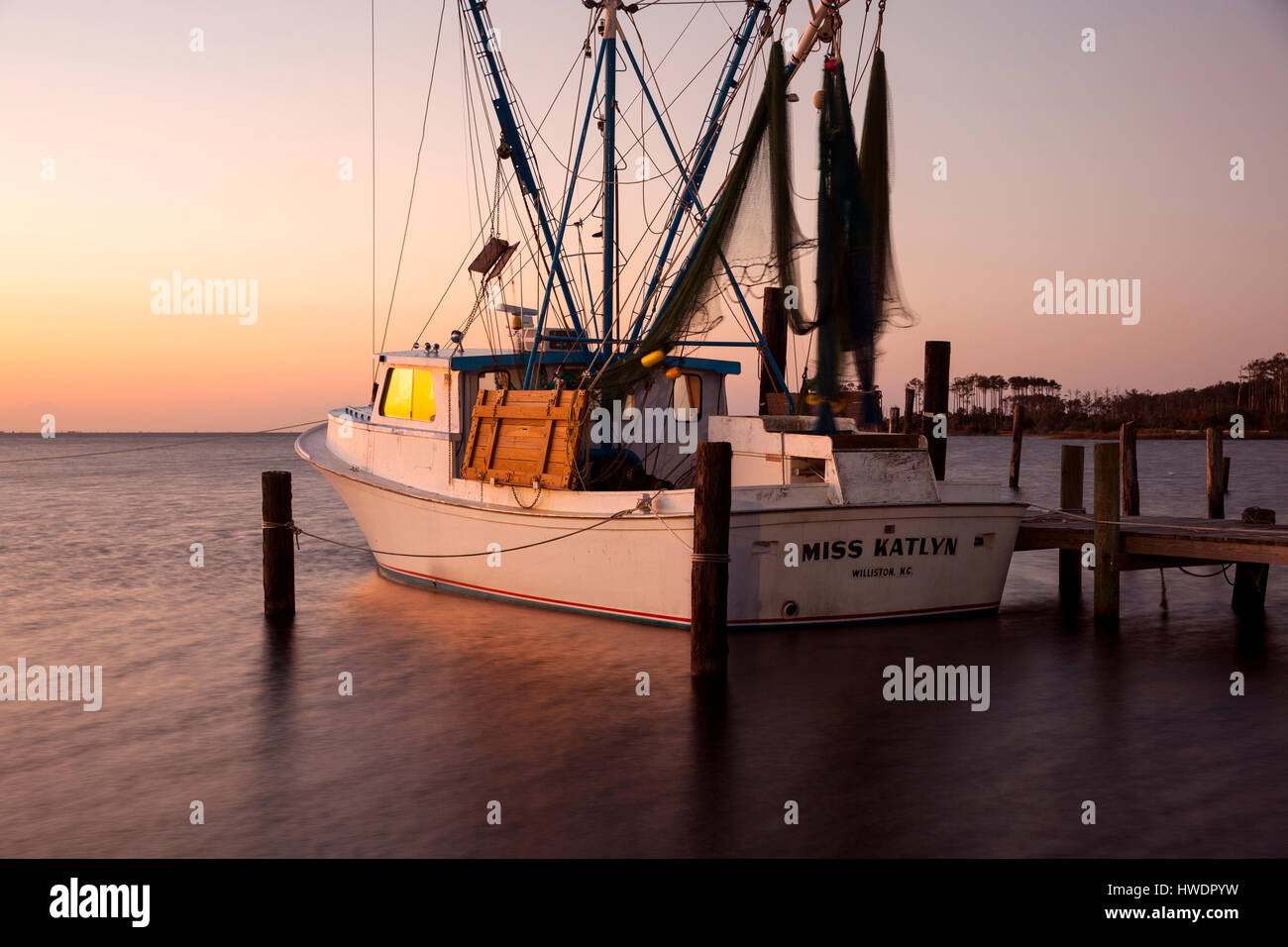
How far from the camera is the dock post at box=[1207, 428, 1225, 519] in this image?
18922 mm

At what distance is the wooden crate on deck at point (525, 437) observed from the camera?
13.7m

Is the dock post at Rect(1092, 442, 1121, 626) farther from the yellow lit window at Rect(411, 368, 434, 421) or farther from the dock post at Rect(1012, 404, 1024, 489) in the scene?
the dock post at Rect(1012, 404, 1024, 489)

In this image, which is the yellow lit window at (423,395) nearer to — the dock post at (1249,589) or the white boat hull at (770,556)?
the white boat hull at (770,556)

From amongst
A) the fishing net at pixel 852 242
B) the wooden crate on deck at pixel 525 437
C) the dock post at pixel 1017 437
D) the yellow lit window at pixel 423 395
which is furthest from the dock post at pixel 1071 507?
the dock post at pixel 1017 437

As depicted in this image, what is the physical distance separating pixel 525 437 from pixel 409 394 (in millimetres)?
2957

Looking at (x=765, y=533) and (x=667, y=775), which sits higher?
(x=765, y=533)

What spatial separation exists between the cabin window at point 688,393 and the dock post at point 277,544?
17.6 feet

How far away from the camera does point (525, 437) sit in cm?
1422

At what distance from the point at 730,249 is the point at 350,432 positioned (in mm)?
8015

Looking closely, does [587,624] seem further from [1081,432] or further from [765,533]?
[1081,432]

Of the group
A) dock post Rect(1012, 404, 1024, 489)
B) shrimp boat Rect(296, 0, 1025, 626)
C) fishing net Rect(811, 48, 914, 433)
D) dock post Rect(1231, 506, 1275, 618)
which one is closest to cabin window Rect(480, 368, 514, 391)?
shrimp boat Rect(296, 0, 1025, 626)
